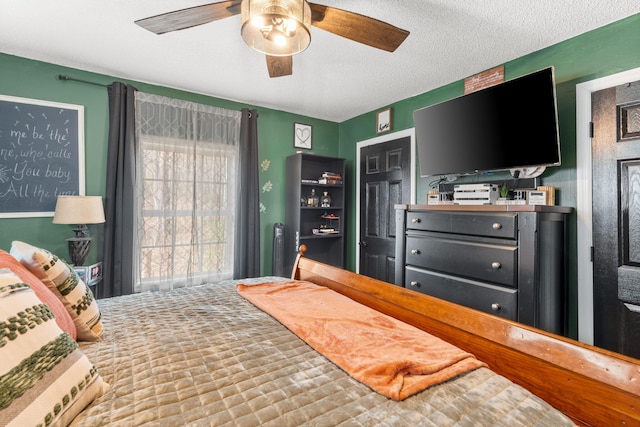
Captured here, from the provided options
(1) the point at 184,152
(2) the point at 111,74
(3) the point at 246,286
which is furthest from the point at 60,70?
(3) the point at 246,286

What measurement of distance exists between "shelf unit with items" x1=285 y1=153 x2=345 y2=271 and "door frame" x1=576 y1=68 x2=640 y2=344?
2.49 meters

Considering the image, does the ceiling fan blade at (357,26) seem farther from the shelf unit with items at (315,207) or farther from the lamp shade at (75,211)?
the lamp shade at (75,211)

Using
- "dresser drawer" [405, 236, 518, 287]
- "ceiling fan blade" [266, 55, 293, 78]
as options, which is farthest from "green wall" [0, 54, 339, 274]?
"dresser drawer" [405, 236, 518, 287]

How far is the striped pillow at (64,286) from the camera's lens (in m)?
1.14

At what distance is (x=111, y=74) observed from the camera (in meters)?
2.97

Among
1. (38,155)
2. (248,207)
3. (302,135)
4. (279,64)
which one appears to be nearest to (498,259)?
(279,64)

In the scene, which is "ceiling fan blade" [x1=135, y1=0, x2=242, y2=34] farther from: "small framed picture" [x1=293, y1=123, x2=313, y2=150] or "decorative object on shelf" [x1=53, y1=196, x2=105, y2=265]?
"small framed picture" [x1=293, y1=123, x2=313, y2=150]

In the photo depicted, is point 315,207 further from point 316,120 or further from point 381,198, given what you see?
point 316,120

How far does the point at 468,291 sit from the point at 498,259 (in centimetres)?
32

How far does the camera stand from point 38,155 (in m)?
2.70

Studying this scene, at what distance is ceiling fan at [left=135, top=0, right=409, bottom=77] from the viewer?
1.39 metres

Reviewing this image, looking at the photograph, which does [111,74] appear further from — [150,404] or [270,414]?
[270,414]

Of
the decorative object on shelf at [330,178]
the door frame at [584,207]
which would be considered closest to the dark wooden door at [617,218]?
the door frame at [584,207]

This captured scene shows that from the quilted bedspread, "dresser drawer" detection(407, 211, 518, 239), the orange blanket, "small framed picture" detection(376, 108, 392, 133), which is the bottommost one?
the quilted bedspread
